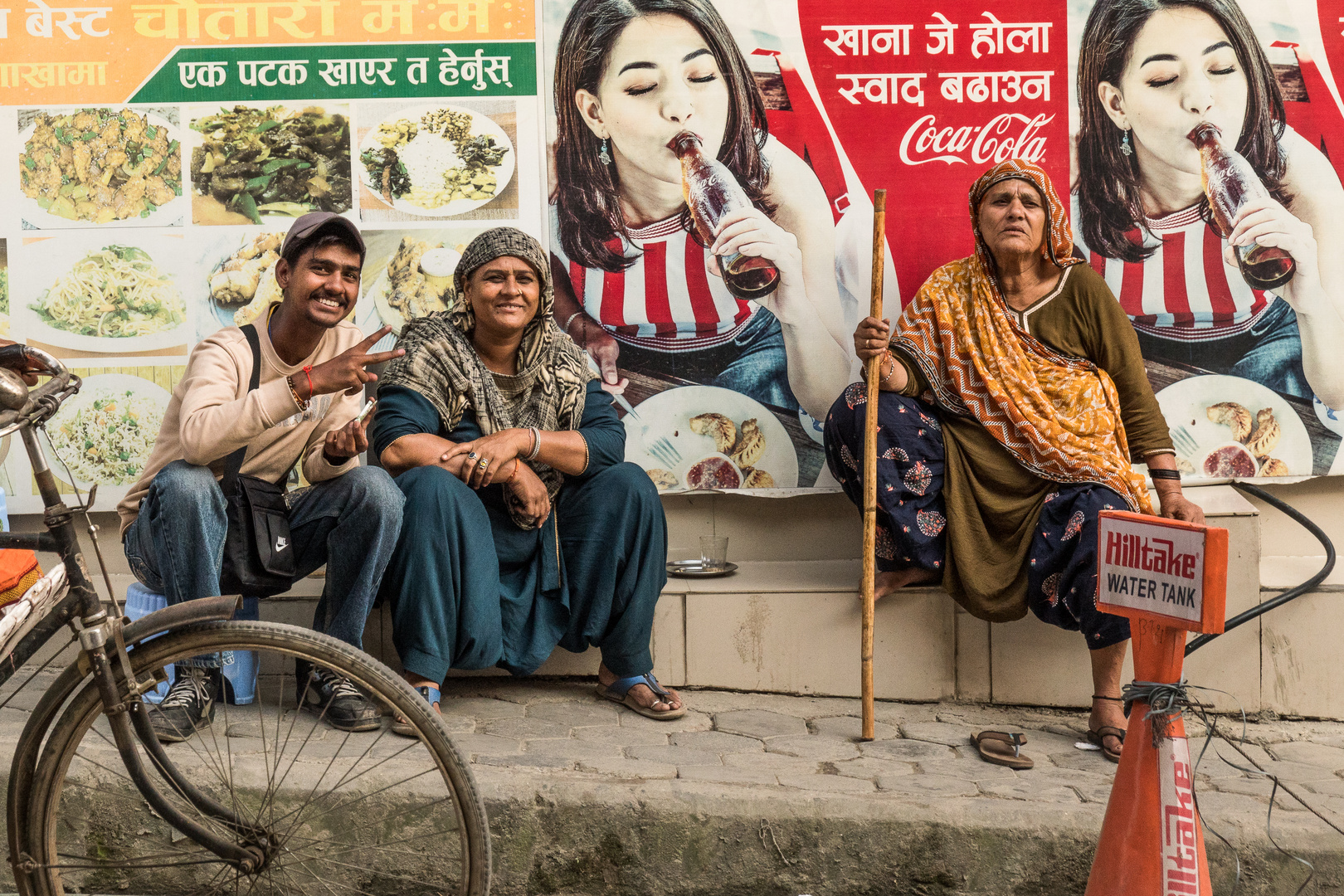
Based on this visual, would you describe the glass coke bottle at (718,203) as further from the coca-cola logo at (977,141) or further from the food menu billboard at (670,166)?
the coca-cola logo at (977,141)

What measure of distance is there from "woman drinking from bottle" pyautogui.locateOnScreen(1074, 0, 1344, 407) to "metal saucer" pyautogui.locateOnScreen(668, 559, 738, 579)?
1671 millimetres

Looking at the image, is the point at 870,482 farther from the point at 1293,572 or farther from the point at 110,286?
the point at 110,286

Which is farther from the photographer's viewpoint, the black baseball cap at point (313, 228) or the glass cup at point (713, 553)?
the glass cup at point (713, 553)

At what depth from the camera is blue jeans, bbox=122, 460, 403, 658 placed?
2.73m

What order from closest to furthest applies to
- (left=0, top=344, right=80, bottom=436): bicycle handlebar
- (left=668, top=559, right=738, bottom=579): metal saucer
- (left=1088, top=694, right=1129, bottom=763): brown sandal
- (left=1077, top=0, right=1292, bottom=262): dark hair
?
(left=0, top=344, right=80, bottom=436): bicycle handlebar < (left=1088, top=694, right=1129, bottom=763): brown sandal < (left=668, top=559, right=738, bottom=579): metal saucer < (left=1077, top=0, right=1292, bottom=262): dark hair

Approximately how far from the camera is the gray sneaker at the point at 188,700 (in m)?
2.45

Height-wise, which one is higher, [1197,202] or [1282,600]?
[1197,202]

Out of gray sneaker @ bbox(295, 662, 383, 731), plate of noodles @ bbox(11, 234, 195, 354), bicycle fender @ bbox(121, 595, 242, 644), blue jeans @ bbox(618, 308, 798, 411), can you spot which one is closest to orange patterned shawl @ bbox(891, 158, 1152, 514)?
blue jeans @ bbox(618, 308, 798, 411)

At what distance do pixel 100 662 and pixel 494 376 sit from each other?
159 cm

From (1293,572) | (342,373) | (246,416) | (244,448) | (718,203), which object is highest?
(718,203)

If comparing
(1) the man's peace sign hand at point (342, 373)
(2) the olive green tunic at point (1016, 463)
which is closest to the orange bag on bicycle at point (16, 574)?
(1) the man's peace sign hand at point (342, 373)

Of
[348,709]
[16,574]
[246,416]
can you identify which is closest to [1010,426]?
[348,709]

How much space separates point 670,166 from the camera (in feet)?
12.6

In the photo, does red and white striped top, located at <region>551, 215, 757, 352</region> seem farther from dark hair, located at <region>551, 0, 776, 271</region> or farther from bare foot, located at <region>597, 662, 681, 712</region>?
bare foot, located at <region>597, 662, 681, 712</region>
